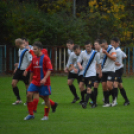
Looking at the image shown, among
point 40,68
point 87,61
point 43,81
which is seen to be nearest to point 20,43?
point 87,61

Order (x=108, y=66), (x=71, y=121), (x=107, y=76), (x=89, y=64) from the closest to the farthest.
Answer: (x=71, y=121), (x=89, y=64), (x=108, y=66), (x=107, y=76)

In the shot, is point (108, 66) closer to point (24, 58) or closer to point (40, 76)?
point (24, 58)

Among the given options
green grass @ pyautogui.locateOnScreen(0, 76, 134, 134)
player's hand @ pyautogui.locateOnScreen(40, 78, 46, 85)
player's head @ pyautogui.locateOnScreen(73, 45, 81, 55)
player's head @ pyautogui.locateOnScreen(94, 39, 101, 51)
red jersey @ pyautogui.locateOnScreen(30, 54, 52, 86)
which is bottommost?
green grass @ pyautogui.locateOnScreen(0, 76, 134, 134)

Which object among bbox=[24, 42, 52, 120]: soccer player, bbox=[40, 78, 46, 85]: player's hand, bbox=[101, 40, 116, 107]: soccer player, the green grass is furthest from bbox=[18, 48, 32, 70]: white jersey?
bbox=[40, 78, 46, 85]: player's hand

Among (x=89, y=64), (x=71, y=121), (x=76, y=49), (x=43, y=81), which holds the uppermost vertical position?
(x=76, y=49)

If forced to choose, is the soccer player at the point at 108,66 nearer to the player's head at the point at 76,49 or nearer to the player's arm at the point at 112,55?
the player's arm at the point at 112,55

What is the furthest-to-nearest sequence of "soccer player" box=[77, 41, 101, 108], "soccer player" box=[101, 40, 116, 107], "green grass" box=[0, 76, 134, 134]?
"soccer player" box=[101, 40, 116, 107], "soccer player" box=[77, 41, 101, 108], "green grass" box=[0, 76, 134, 134]

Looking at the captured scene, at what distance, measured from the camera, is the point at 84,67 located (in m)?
9.80

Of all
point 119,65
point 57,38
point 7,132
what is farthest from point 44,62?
point 57,38

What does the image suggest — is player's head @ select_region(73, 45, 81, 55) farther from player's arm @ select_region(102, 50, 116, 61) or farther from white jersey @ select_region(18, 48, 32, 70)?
white jersey @ select_region(18, 48, 32, 70)

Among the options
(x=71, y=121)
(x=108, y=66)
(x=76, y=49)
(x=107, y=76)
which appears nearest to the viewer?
(x=71, y=121)

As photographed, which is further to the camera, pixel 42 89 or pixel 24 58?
pixel 24 58

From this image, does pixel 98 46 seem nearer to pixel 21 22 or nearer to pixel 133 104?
pixel 133 104

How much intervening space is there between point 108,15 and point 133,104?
704 inches
